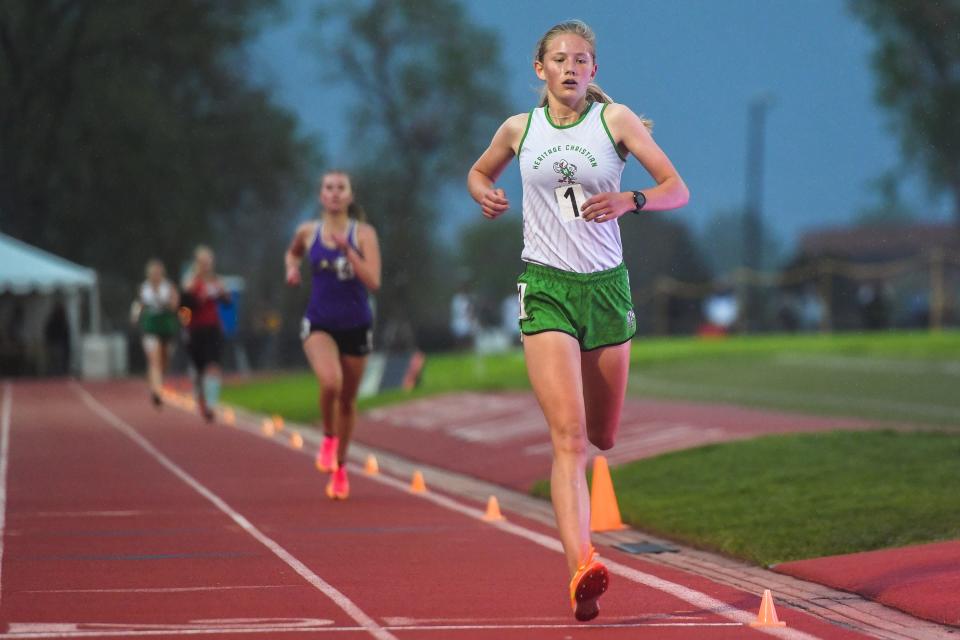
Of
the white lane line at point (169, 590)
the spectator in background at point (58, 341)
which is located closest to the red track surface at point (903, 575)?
the white lane line at point (169, 590)

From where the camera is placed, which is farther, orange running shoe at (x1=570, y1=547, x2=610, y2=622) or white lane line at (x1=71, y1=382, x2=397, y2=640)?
white lane line at (x1=71, y1=382, x2=397, y2=640)

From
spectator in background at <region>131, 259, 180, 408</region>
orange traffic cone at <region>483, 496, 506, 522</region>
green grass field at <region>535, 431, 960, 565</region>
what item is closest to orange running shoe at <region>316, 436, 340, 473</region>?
orange traffic cone at <region>483, 496, 506, 522</region>

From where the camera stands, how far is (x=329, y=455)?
42.4 feet

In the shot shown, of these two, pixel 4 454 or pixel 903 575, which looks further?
pixel 4 454

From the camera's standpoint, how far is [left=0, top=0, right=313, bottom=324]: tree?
1954 inches

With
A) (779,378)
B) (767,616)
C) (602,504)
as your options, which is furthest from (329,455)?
(779,378)

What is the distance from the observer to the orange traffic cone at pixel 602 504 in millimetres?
11234

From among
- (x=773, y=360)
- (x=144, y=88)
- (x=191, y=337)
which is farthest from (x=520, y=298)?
(x=144, y=88)

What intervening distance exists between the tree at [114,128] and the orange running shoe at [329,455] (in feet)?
124

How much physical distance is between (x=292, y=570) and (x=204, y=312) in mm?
13609

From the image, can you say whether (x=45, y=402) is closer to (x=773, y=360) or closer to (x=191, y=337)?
(x=191, y=337)

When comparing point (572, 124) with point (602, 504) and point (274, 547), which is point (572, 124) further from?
point (602, 504)

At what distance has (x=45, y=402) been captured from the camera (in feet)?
103

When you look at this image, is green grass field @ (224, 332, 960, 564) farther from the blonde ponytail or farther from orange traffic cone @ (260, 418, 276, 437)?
the blonde ponytail
